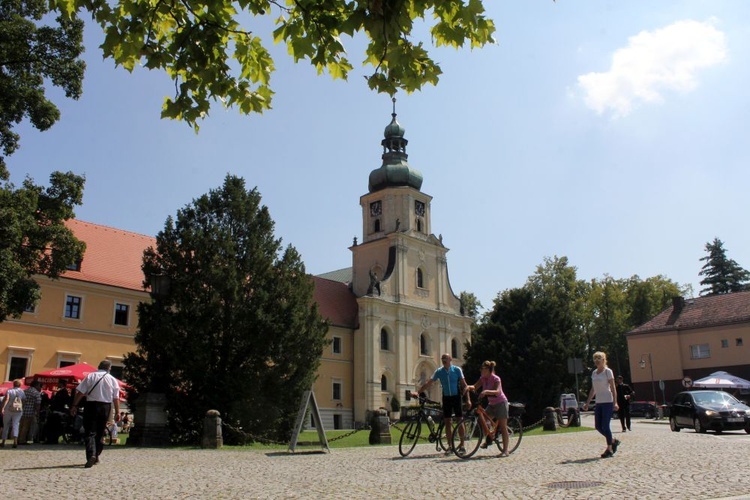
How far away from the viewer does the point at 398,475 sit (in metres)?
9.37

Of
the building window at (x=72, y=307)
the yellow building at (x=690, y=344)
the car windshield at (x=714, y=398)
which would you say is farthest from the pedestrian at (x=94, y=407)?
the yellow building at (x=690, y=344)

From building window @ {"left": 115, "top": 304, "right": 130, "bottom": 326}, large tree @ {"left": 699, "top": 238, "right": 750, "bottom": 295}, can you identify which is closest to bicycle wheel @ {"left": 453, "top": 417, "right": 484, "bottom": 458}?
building window @ {"left": 115, "top": 304, "right": 130, "bottom": 326}

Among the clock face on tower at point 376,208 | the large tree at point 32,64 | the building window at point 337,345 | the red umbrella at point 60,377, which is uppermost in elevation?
the clock face on tower at point 376,208

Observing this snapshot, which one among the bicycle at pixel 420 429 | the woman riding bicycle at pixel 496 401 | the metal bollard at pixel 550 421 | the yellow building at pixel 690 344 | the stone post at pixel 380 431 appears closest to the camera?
the woman riding bicycle at pixel 496 401

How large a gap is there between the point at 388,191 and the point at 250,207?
3451cm

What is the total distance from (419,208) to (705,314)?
79.9 feet

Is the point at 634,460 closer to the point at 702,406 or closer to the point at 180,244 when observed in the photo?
the point at 702,406

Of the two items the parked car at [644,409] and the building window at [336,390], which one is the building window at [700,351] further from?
the building window at [336,390]

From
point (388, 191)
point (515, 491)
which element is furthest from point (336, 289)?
point (515, 491)

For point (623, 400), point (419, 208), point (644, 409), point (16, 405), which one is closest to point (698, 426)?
point (623, 400)

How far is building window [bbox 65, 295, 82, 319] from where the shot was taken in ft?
116

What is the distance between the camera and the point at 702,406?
1942 centimetres

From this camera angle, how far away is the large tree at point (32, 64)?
64.3 ft

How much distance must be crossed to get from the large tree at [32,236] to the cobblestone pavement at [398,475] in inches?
297
